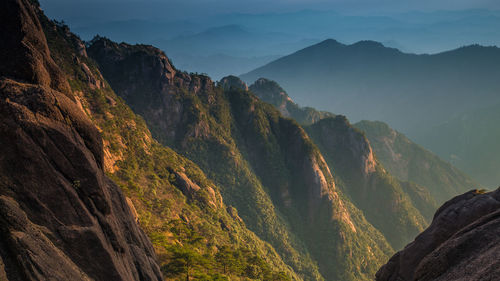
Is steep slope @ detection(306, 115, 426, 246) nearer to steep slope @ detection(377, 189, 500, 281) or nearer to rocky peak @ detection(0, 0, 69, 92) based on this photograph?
steep slope @ detection(377, 189, 500, 281)

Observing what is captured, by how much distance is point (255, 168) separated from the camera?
464 feet

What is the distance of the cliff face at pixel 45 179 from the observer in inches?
677

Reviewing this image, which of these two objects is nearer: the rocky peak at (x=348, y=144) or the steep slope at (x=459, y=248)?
the steep slope at (x=459, y=248)

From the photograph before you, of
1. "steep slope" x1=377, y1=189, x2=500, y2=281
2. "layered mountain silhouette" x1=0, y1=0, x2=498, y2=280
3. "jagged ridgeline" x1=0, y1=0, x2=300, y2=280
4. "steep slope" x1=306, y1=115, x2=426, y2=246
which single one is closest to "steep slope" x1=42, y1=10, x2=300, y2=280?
"layered mountain silhouette" x1=0, y1=0, x2=498, y2=280

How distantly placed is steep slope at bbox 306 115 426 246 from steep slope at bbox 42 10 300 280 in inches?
3532

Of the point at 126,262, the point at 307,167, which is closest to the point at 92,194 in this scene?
the point at 126,262

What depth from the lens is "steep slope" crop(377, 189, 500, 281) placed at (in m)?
16.6

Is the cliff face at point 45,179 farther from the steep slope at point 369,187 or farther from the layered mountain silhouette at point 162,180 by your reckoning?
the steep slope at point 369,187

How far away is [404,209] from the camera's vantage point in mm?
164625

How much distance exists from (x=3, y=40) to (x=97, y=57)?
116 m

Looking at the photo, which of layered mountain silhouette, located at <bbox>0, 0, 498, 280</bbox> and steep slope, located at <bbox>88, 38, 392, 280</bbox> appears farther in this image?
steep slope, located at <bbox>88, 38, 392, 280</bbox>

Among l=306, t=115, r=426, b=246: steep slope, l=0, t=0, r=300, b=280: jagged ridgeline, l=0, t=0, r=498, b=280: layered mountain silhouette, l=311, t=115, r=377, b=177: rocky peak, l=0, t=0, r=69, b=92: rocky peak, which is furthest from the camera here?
l=311, t=115, r=377, b=177: rocky peak

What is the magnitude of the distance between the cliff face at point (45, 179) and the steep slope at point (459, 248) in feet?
82.9

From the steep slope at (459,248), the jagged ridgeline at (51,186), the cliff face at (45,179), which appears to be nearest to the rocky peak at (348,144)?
the steep slope at (459,248)
